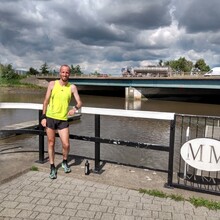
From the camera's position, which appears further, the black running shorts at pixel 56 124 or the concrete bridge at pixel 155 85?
the concrete bridge at pixel 155 85

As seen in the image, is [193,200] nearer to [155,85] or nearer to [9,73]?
[155,85]

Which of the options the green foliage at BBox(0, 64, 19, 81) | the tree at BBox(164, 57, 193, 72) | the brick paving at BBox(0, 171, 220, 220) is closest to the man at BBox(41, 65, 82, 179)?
the brick paving at BBox(0, 171, 220, 220)

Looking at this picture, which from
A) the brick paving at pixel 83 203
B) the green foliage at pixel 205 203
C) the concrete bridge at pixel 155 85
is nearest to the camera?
the brick paving at pixel 83 203

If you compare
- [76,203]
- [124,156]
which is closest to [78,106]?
[76,203]

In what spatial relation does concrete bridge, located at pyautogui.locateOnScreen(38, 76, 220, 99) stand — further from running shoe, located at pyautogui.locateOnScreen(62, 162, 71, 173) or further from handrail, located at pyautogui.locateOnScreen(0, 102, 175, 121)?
running shoe, located at pyautogui.locateOnScreen(62, 162, 71, 173)

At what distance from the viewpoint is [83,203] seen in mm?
3537

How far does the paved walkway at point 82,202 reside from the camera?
327 cm

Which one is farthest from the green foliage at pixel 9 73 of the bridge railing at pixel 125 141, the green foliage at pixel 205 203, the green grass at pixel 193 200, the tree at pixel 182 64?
the green foliage at pixel 205 203

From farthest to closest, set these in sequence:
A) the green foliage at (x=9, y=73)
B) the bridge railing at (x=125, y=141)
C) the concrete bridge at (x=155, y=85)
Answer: the green foliage at (x=9, y=73) → the concrete bridge at (x=155, y=85) → the bridge railing at (x=125, y=141)

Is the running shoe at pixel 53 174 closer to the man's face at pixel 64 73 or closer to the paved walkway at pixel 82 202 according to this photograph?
the paved walkway at pixel 82 202

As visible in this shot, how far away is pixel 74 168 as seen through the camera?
4754 millimetres

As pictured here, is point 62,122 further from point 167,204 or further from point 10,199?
point 167,204

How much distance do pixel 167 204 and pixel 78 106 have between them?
6.69ft

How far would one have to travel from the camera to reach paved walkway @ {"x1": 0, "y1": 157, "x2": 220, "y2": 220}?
3271 millimetres
